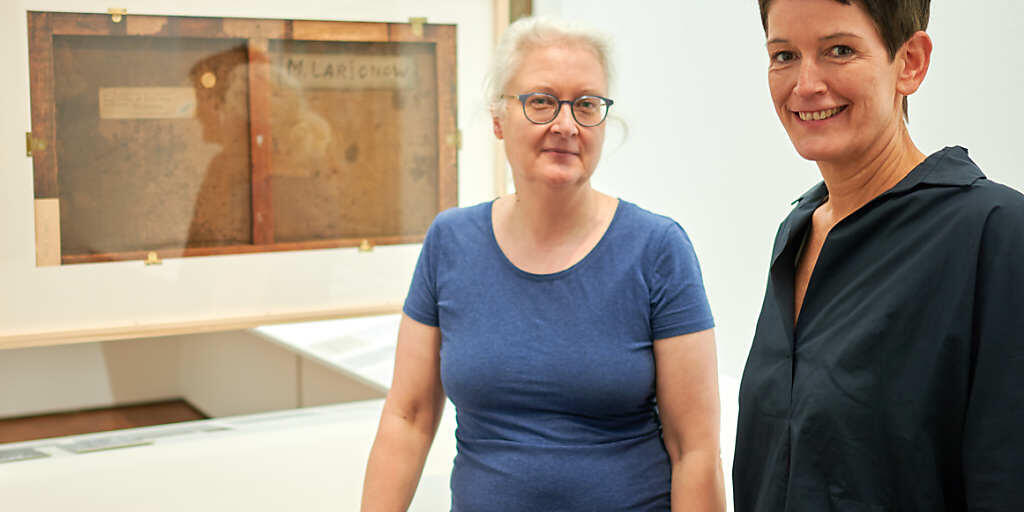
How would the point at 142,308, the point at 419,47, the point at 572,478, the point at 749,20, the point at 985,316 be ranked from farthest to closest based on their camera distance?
the point at 419,47, the point at 142,308, the point at 749,20, the point at 572,478, the point at 985,316

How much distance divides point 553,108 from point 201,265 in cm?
111

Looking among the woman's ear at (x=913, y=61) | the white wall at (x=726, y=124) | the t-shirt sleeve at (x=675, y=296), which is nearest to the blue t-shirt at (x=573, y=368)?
the t-shirt sleeve at (x=675, y=296)

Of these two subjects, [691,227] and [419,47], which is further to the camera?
[419,47]

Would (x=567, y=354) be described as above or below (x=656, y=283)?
below

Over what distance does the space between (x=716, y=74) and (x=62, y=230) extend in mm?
1555

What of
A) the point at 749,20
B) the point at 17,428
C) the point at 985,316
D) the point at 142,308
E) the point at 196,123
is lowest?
the point at 17,428

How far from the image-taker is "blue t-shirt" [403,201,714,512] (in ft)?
4.92

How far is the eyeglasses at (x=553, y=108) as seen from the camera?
157 cm

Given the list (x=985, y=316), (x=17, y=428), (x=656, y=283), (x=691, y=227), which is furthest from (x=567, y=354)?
(x=17, y=428)

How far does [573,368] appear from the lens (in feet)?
4.94

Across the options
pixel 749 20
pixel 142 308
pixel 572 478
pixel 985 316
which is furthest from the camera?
pixel 142 308

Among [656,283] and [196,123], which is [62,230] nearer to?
[196,123]

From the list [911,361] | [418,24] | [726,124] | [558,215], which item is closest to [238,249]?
[418,24]

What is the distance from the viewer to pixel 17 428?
2.16 m
